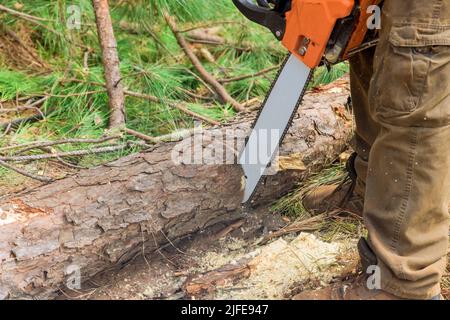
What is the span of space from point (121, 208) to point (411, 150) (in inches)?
34.3

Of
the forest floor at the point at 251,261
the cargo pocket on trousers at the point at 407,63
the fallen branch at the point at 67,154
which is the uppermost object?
the cargo pocket on trousers at the point at 407,63

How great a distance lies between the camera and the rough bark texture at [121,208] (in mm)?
1749

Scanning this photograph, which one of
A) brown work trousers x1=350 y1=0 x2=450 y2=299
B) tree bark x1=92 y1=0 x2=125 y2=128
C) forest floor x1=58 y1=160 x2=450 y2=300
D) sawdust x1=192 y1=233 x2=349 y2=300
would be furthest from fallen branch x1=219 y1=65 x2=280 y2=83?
brown work trousers x1=350 y1=0 x2=450 y2=299

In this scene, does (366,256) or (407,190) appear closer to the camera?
(407,190)

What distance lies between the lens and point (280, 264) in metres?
1.92

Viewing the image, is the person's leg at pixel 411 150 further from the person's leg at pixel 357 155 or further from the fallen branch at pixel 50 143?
the fallen branch at pixel 50 143

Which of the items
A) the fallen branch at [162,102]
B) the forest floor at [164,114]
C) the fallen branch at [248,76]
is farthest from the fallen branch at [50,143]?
the fallen branch at [248,76]

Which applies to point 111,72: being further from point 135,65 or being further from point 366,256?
point 366,256

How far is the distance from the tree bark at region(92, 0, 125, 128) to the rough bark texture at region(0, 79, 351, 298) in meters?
0.54

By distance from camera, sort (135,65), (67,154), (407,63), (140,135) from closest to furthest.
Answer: (407,63), (67,154), (140,135), (135,65)

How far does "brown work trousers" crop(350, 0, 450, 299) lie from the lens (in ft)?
4.75

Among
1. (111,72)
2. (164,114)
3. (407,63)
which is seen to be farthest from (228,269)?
(111,72)

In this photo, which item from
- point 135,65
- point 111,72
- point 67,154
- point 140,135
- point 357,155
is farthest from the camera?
point 135,65
